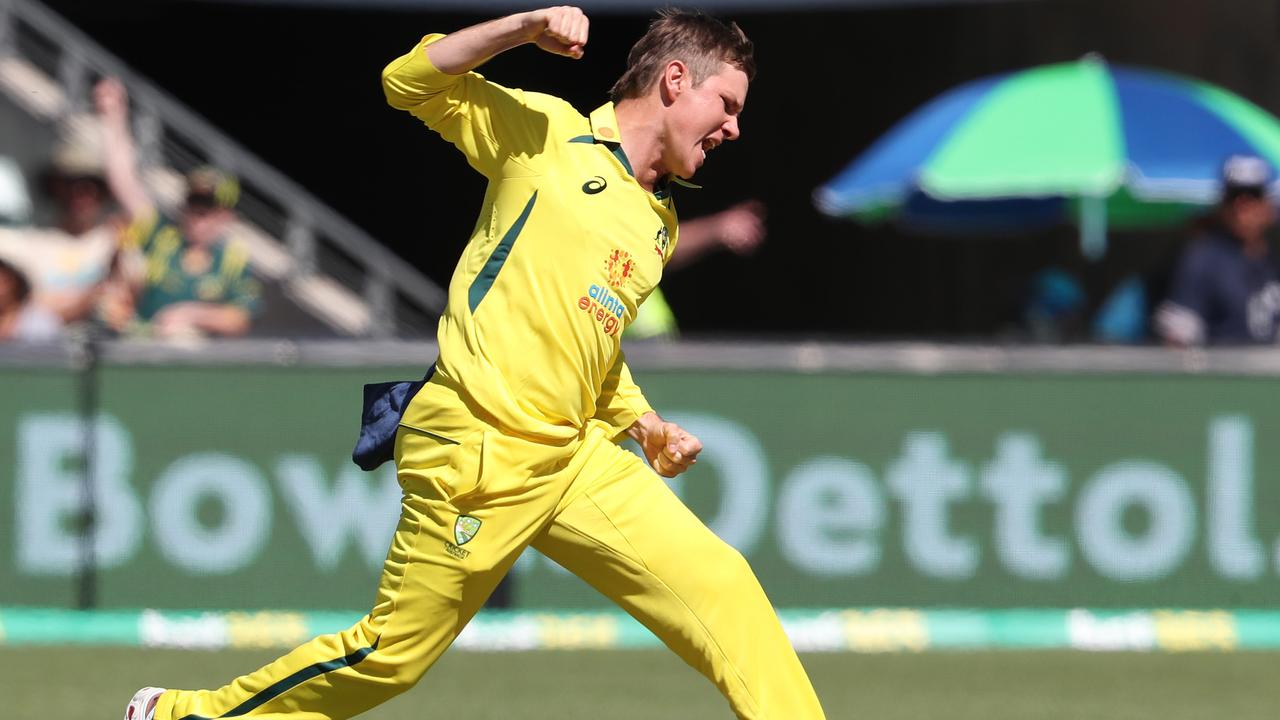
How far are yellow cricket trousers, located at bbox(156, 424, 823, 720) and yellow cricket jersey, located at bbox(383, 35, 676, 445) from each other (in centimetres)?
11

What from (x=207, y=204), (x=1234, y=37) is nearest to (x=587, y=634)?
(x=207, y=204)

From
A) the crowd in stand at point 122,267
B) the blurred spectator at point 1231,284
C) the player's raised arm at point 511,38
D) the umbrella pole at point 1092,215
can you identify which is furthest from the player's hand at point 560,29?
the umbrella pole at point 1092,215

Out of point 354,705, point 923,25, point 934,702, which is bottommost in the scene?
point 923,25

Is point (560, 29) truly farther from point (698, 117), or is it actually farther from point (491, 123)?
point (698, 117)

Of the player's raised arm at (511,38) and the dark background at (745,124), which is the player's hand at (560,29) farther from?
the dark background at (745,124)

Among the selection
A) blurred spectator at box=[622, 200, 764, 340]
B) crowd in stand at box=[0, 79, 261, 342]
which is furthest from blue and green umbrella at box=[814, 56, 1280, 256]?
crowd in stand at box=[0, 79, 261, 342]

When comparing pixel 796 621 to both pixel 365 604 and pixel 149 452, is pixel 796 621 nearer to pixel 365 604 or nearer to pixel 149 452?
pixel 365 604

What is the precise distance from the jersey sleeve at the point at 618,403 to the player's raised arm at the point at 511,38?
99cm

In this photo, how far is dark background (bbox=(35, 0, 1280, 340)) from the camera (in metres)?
20.2

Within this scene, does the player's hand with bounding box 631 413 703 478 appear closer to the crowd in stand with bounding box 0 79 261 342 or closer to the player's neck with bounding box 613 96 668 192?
the player's neck with bounding box 613 96 668 192

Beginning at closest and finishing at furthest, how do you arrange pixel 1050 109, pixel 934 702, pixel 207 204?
pixel 934 702
pixel 207 204
pixel 1050 109

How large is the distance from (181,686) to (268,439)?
191 cm

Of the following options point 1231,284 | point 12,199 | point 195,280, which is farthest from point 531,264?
point 12,199

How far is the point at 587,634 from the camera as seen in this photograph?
9.65m
